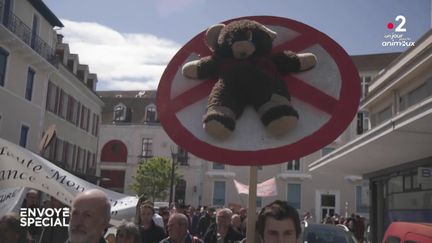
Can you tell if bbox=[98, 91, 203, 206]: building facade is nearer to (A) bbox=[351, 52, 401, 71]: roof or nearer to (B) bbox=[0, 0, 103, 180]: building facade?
(B) bbox=[0, 0, 103, 180]: building facade

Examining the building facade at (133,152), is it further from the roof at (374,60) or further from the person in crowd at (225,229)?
the person in crowd at (225,229)

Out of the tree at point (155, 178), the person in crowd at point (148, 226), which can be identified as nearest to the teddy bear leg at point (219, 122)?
the person in crowd at point (148, 226)

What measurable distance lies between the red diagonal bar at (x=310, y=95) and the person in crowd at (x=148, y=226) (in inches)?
194

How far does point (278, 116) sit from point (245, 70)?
443 millimetres

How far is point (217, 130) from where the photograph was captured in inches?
124

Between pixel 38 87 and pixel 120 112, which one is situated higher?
pixel 120 112

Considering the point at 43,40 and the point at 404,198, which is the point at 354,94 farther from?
the point at 43,40

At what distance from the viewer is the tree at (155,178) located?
5247 cm

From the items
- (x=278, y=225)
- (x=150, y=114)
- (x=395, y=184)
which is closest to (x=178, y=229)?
(x=278, y=225)

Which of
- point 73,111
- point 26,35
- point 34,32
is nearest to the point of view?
point 26,35

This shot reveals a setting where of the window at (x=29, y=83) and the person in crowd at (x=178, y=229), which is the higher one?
the window at (x=29, y=83)

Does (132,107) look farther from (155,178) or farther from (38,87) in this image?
(38,87)

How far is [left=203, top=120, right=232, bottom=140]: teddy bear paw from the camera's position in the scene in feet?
10.4

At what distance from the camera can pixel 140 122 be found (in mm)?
61219
